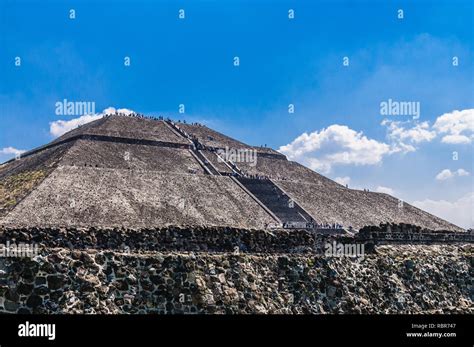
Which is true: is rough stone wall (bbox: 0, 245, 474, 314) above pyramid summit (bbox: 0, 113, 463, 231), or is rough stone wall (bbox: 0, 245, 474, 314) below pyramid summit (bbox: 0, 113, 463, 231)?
below

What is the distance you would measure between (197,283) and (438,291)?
11103 millimetres

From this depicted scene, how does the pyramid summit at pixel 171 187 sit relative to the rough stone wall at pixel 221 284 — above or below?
above

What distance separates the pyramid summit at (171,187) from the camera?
37469 millimetres

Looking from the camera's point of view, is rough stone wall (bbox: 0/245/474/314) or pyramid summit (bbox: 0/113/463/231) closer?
rough stone wall (bbox: 0/245/474/314)

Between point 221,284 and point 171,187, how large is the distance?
3194 cm

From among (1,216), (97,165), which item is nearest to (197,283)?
(1,216)

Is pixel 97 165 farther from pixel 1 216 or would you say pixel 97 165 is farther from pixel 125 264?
pixel 125 264

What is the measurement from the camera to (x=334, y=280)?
57.5 ft

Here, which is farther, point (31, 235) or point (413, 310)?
point (413, 310)

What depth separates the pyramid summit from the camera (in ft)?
123

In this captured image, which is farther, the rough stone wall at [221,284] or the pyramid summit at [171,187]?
the pyramid summit at [171,187]

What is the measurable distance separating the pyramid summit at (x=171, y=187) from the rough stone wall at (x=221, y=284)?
1765 cm

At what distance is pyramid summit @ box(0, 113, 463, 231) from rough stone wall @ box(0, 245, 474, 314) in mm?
17654

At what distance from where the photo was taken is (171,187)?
46.3m
